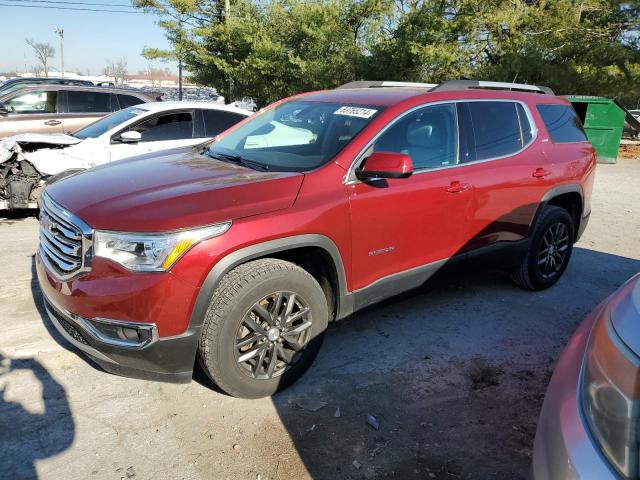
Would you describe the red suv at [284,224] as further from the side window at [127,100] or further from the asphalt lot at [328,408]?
the side window at [127,100]

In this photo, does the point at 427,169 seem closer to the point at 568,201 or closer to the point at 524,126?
the point at 524,126

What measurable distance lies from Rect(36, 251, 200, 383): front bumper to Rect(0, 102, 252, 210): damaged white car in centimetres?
383

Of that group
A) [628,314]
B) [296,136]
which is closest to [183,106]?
[296,136]

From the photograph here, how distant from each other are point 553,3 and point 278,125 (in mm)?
16704

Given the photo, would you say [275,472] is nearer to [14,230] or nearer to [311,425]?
[311,425]

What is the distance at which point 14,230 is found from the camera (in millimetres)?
6336

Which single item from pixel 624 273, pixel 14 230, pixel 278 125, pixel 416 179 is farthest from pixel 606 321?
pixel 14 230

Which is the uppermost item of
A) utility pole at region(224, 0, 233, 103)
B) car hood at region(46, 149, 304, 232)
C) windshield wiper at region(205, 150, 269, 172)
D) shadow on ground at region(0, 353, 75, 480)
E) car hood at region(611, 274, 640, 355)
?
utility pole at region(224, 0, 233, 103)

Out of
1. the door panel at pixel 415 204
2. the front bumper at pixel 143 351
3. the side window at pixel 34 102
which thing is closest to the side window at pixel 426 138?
the door panel at pixel 415 204

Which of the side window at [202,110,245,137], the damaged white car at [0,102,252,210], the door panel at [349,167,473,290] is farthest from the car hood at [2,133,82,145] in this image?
the door panel at [349,167,473,290]

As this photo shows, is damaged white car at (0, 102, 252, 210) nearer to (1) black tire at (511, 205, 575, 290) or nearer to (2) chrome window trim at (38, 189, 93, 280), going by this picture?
(2) chrome window trim at (38, 189, 93, 280)

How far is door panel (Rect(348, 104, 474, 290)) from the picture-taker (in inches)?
130

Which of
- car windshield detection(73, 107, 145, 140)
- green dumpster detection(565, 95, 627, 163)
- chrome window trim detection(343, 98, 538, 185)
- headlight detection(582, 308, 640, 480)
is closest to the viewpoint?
headlight detection(582, 308, 640, 480)

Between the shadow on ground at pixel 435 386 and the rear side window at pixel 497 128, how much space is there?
3.37ft
